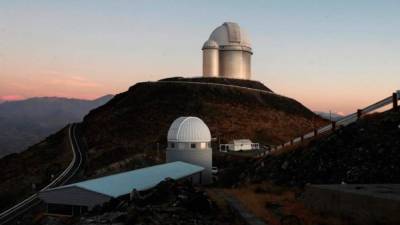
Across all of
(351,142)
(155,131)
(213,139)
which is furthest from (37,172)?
(351,142)

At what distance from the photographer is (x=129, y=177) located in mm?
34094

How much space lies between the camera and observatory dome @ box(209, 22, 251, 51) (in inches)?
4879

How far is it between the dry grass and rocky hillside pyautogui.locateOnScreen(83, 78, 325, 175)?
5152 cm

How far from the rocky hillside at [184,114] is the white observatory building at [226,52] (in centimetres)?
417

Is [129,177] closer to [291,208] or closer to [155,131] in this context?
[291,208]

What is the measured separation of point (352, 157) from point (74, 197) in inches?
741

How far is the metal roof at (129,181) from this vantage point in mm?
28375

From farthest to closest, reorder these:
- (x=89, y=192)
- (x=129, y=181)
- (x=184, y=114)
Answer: (x=184, y=114)
(x=129, y=181)
(x=89, y=192)

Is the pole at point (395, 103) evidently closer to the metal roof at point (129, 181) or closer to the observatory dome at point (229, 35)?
the metal roof at point (129, 181)

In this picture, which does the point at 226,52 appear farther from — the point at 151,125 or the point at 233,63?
the point at 151,125

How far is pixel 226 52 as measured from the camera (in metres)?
124

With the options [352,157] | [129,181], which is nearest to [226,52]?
[129,181]

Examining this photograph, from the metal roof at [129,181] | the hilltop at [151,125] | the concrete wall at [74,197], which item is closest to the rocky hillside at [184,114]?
the hilltop at [151,125]

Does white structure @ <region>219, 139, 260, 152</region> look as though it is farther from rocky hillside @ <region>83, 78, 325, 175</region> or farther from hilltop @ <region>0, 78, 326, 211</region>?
rocky hillside @ <region>83, 78, 325, 175</region>
